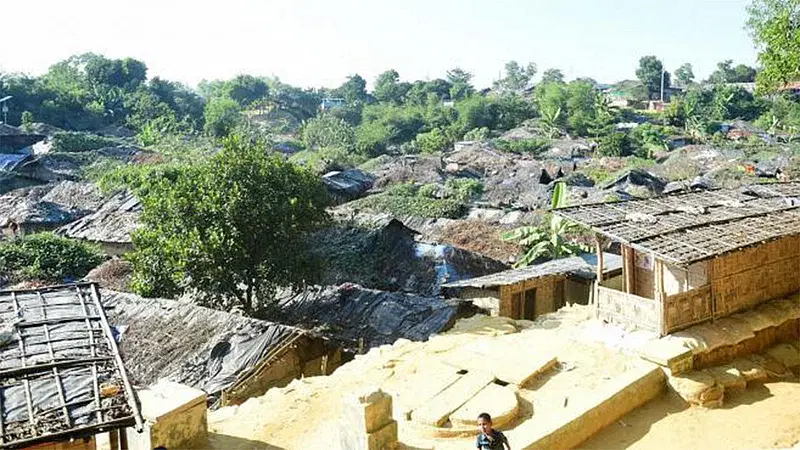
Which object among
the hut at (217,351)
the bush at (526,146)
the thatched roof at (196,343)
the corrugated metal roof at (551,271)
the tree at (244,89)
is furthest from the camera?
the tree at (244,89)

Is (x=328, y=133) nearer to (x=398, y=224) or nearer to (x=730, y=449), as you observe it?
(x=398, y=224)

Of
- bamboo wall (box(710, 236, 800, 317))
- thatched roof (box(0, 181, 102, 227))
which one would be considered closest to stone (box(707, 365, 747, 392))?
bamboo wall (box(710, 236, 800, 317))

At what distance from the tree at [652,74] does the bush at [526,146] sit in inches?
1595

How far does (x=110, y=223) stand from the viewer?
25547 millimetres

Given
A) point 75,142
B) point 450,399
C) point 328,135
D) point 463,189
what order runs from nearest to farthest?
point 450,399, point 463,189, point 75,142, point 328,135

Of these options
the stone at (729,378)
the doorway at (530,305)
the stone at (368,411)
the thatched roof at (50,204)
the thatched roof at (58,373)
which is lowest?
the doorway at (530,305)

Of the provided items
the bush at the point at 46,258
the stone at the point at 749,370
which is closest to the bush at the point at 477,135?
the bush at the point at 46,258

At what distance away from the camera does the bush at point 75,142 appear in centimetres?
4700

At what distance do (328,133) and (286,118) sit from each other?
22042 millimetres

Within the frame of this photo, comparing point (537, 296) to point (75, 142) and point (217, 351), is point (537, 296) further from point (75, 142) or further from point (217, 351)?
point (75, 142)

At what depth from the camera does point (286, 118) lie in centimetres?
7856

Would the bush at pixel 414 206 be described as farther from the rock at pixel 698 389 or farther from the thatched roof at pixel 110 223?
the rock at pixel 698 389

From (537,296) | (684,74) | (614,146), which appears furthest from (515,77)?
(537,296)

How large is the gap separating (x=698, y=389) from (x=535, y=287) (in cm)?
620
